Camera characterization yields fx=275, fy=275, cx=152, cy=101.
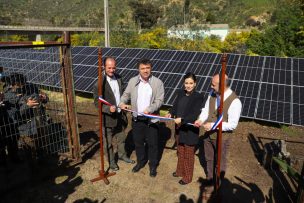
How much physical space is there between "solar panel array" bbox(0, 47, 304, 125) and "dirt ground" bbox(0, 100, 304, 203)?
148cm

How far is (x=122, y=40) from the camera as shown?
18.3 metres

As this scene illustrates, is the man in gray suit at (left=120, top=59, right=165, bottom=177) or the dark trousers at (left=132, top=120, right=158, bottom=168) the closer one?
the man in gray suit at (left=120, top=59, right=165, bottom=177)

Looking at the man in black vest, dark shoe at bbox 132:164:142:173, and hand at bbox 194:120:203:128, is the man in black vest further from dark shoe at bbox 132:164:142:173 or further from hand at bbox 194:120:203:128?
dark shoe at bbox 132:164:142:173

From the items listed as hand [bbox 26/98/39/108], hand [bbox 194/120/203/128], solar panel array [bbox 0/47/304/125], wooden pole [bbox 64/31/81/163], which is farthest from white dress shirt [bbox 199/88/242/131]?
solar panel array [bbox 0/47/304/125]

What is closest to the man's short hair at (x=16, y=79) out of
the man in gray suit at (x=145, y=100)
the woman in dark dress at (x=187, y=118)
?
the man in gray suit at (x=145, y=100)

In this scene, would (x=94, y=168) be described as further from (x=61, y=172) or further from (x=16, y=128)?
(x=16, y=128)

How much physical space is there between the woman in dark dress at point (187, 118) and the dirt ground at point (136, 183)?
53cm

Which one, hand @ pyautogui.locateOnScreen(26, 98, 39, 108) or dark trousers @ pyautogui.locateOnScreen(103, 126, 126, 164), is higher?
hand @ pyautogui.locateOnScreen(26, 98, 39, 108)

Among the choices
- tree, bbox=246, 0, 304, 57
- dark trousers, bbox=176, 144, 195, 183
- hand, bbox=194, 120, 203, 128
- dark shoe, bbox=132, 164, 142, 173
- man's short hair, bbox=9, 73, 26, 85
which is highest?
tree, bbox=246, 0, 304, 57

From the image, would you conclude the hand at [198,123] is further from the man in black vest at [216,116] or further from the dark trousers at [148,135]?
the dark trousers at [148,135]

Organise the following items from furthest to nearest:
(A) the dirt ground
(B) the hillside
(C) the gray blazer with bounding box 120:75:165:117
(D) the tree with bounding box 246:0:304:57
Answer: (B) the hillside, (D) the tree with bounding box 246:0:304:57, (C) the gray blazer with bounding box 120:75:165:117, (A) the dirt ground

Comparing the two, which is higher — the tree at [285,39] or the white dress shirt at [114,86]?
the tree at [285,39]

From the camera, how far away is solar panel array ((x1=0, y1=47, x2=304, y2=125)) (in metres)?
7.46

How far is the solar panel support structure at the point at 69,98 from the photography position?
16.2ft
